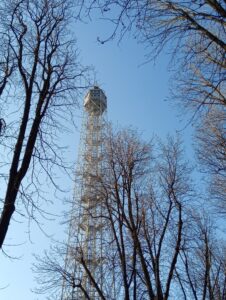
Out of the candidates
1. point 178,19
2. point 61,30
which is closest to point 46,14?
point 61,30

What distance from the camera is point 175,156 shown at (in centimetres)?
1067

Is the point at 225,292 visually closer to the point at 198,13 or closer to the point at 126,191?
the point at 126,191

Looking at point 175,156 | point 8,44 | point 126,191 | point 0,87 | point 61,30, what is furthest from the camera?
point 175,156

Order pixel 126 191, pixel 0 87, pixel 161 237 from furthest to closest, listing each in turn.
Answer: pixel 126 191, pixel 161 237, pixel 0 87

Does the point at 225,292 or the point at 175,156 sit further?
the point at 175,156

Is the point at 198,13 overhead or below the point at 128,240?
overhead

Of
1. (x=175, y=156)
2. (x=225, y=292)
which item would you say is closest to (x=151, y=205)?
(x=175, y=156)

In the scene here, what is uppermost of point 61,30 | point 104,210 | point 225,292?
point 61,30

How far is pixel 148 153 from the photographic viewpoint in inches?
430

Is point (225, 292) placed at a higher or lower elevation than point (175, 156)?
lower

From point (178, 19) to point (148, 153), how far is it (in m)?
5.69

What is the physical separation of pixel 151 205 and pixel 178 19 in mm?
5383

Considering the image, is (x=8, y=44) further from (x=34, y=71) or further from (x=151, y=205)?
(x=151, y=205)

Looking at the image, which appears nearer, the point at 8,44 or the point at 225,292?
the point at 8,44
